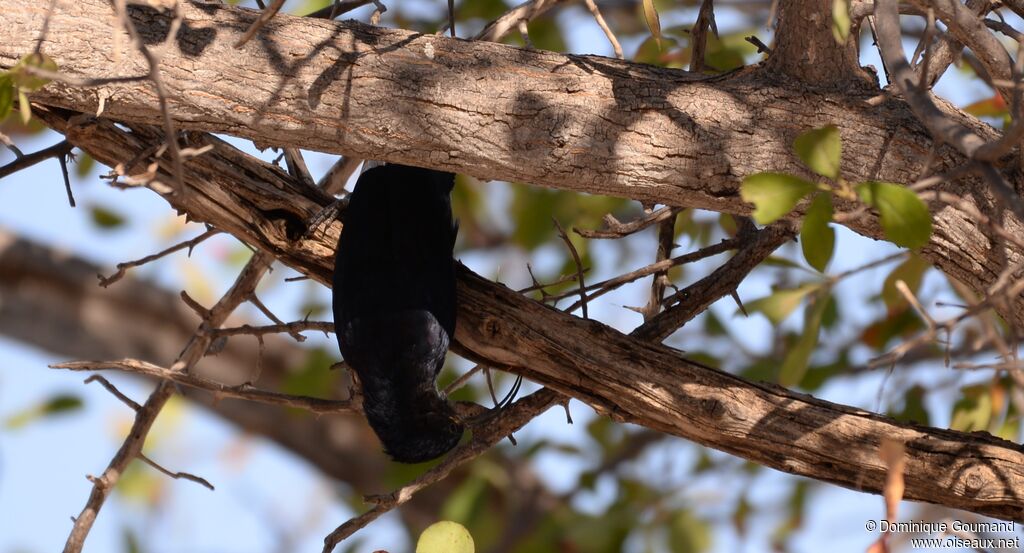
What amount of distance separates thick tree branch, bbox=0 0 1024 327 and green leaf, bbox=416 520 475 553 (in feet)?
2.03

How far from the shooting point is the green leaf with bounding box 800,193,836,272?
144 cm

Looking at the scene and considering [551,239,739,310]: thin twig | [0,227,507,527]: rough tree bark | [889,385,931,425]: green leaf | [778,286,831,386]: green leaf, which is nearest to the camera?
[551,239,739,310]: thin twig

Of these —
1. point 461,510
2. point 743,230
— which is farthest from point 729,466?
point 743,230

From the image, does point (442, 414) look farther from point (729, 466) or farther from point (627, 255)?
point (627, 255)

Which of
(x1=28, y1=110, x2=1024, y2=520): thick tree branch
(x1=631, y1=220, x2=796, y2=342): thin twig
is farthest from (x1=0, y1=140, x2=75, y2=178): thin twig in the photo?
(x1=631, y1=220, x2=796, y2=342): thin twig

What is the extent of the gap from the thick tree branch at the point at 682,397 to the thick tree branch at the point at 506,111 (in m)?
0.22

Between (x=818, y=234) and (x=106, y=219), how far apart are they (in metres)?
2.65

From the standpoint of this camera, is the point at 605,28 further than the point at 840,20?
Yes

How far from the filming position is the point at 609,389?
203 centimetres

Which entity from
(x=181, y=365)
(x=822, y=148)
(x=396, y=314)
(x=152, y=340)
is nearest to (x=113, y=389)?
(x=181, y=365)

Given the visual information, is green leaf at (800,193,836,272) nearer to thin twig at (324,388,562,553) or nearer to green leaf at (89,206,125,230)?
thin twig at (324,388,562,553)

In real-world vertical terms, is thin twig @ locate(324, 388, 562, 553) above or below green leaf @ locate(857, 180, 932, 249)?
above

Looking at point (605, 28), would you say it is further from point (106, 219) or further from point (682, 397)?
point (106, 219)

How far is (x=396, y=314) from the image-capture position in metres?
2.06
